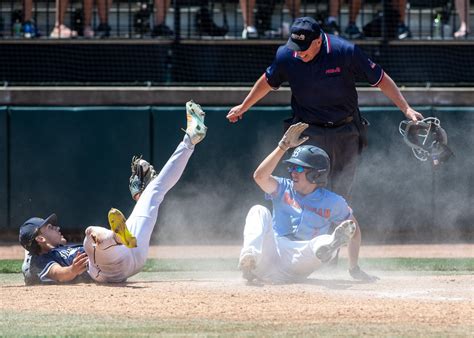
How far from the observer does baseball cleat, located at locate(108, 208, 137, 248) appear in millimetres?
7156

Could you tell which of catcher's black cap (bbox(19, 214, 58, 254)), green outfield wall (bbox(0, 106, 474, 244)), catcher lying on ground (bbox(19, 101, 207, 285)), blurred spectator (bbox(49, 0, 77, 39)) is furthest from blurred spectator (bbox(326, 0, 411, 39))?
catcher's black cap (bbox(19, 214, 58, 254))

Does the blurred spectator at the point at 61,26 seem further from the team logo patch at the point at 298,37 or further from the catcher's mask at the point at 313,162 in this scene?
the catcher's mask at the point at 313,162

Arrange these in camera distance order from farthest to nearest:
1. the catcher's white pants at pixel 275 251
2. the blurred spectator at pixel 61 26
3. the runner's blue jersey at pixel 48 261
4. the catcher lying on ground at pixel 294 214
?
the blurred spectator at pixel 61 26 < the runner's blue jersey at pixel 48 261 < the catcher lying on ground at pixel 294 214 < the catcher's white pants at pixel 275 251

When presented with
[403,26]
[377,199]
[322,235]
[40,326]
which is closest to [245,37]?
[403,26]

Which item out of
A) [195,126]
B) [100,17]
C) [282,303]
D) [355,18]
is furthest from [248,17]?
[282,303]

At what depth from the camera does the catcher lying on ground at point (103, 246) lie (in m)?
7.41

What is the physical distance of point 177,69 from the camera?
13188 millimetres

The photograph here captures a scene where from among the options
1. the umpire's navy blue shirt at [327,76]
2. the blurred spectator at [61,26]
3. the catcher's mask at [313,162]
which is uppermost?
the blurred spectator at [61,26]

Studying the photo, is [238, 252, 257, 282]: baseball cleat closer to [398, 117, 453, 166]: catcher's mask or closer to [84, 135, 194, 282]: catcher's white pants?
[84, 135, 194, 282]: catcher's white pants

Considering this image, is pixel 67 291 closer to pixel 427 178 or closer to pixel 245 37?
pixel 427 178

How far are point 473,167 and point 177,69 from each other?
3955 mm

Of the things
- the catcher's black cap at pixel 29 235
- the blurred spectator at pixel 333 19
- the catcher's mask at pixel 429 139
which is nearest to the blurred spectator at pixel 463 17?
the blurred spectator at pixel 333 19

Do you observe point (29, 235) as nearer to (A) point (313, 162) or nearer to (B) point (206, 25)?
(A) point (313, 162)

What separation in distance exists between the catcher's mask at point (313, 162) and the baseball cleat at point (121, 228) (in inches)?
50.1
